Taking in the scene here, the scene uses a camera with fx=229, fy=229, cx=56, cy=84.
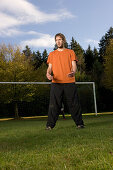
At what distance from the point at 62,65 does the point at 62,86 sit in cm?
47

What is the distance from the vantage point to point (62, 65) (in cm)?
513

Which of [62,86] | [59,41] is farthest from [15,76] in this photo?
[62,86]

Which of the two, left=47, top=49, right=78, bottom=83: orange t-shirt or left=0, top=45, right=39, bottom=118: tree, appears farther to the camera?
left=0, top=45, right=39, bottom=118: tree

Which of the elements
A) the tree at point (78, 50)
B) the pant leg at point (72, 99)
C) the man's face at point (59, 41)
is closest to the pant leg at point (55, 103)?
the pant leg at point (72, 99)

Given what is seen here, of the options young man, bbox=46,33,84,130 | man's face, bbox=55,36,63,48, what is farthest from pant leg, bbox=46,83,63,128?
man's face, bbox=55,36,63,48

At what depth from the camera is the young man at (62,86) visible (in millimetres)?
5039

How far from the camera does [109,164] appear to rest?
185 cm

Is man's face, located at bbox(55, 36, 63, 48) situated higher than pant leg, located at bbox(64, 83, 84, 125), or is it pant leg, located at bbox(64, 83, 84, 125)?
man's face, located at bbox(55, 36, 63, 48)

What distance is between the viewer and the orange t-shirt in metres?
5.10

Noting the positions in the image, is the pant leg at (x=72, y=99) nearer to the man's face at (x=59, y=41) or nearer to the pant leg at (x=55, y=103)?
the pant leg at (x=55, y=103)

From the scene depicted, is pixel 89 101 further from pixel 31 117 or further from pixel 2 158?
Result: pixel 2 158

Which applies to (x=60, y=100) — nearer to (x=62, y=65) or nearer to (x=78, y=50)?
(x=62, y=65)

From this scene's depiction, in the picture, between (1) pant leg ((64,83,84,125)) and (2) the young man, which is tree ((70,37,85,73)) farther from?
(1) pant leg ((64,83,84,125))

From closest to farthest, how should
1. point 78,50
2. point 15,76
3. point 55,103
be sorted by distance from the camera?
point 55,103, point 15,76, point 78,50
